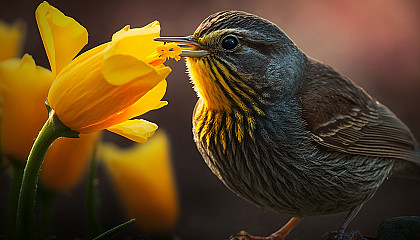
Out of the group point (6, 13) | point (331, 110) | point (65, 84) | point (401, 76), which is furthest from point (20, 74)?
point (401, 76)

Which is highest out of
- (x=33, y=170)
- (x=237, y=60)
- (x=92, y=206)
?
(x=237, y=60)

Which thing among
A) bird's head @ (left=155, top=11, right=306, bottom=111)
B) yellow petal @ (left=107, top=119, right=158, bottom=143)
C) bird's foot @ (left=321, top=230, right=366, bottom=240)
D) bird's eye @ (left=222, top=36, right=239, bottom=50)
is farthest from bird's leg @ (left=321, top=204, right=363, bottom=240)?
yellow petal @ (left=107, top=119, right=158, bottom=143)

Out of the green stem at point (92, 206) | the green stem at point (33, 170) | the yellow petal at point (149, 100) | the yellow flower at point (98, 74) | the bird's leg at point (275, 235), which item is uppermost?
the yellow flower at point (98, 74)

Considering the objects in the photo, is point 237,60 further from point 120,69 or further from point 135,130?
point 120,69

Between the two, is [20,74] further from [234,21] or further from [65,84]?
[234,21]

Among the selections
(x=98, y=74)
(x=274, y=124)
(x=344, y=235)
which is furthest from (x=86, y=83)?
(x=344, y=235)

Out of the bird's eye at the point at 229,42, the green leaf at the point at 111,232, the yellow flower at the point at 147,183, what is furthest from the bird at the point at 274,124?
the green leaf at the point at 111,232

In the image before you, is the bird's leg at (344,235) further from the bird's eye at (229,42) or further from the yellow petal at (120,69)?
the yellow petal at (120,69)
